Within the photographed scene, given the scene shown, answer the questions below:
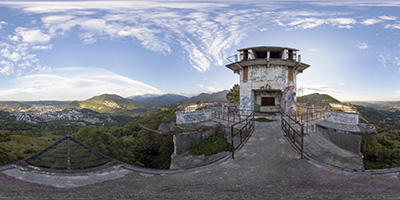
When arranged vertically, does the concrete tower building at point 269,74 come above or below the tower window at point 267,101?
above

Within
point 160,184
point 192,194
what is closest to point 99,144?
point 160,184

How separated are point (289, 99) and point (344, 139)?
6.65m

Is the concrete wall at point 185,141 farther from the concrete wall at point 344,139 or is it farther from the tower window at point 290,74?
the tower window at point 290,74

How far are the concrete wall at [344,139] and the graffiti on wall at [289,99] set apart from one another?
209 inches

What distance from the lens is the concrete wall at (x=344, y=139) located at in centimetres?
1126

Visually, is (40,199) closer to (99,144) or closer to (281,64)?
(99,144)

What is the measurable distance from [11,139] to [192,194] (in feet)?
298

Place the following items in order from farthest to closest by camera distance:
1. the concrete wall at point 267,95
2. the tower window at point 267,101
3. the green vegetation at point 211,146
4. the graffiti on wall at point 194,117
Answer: the tower window at point 267,101
the concrete wall at point 267,95
the graffiti on wall at point 194,117
the green vegetation at point 211,146

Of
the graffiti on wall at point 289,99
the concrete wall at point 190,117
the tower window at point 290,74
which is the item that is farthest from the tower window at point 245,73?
the concrete wall at point 190,117

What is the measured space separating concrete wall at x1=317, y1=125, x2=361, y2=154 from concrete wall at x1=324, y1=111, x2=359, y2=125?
287 centimetres

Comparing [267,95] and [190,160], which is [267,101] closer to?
[267,95]

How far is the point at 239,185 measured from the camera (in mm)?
5570

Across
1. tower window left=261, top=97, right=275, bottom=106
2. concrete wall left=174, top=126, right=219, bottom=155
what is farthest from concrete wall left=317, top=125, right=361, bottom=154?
concrete wall left=174, top=126, right=219, bottom=155

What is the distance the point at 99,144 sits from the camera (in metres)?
19.3
